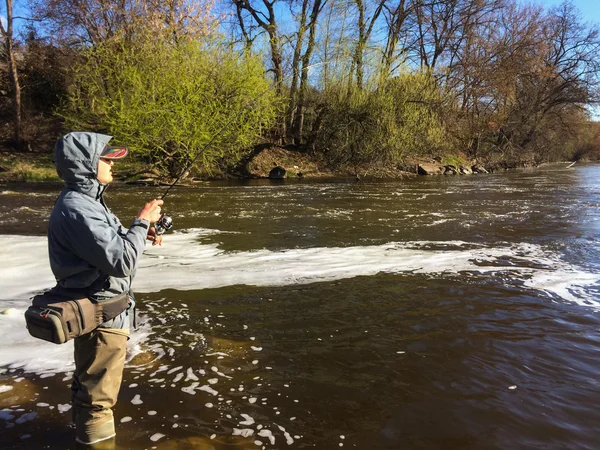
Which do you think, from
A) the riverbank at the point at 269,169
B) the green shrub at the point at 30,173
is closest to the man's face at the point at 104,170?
the riverbank at the point at 269,169

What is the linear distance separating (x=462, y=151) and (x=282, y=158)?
16.0 meters

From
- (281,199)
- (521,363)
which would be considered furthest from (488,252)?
(281,199)

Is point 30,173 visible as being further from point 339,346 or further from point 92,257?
point 92,257

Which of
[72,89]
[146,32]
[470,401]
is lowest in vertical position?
[470,401]

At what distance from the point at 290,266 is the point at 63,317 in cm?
502

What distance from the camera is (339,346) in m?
4.37

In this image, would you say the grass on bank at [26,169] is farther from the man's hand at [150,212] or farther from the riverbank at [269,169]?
the man's hand at [150,212]

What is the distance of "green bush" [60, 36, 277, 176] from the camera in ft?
61.8

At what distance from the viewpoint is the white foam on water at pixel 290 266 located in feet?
19.5

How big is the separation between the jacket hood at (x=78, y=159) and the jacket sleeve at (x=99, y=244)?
187 millimetres

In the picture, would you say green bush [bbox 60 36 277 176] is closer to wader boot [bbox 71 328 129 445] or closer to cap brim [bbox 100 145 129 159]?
Result: cap brim [bbox 100 145 129 159]

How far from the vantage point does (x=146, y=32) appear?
2103cm

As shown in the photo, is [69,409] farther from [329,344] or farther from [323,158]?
[323,158]

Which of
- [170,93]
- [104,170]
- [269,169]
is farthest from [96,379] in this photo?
[269,169]
